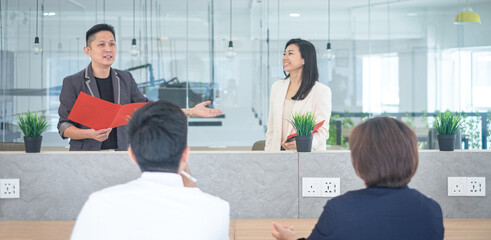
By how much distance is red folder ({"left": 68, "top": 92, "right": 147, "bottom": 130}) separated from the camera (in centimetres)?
290

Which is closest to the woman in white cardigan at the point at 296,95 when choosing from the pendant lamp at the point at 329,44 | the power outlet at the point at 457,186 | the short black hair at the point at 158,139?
the power outlet at the point at 457,186

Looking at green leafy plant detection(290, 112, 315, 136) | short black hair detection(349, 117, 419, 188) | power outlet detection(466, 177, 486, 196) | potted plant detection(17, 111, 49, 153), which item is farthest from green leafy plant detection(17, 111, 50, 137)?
power outlet detection(466, 177, 486, 196)

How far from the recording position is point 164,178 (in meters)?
1.59

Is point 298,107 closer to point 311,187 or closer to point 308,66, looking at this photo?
point 308,66

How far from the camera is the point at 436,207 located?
Result: 5.98ft

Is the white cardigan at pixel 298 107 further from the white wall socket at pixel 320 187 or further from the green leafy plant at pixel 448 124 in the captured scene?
the green leafy plant at pixel 448 124

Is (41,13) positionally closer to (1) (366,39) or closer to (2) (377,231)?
(1) (366,39)

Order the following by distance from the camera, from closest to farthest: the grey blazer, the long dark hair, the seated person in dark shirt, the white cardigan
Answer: the seated person in dark shirt
the grey blazer
the white cardigan
the long dark hair

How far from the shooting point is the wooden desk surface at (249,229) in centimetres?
251

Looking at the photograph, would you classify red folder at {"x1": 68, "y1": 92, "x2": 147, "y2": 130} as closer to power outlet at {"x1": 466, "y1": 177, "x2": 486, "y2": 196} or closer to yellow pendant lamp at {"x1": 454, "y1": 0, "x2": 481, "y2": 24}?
power outlet at {"x1": 466, "y1": 177, "x2": 486, "y2": 196}

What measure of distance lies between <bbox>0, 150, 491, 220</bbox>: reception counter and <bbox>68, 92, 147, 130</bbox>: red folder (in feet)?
0.74

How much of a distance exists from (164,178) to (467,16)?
642cm

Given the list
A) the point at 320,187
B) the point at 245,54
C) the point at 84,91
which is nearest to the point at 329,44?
the point at 245,54

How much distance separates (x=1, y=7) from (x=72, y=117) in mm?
4185
